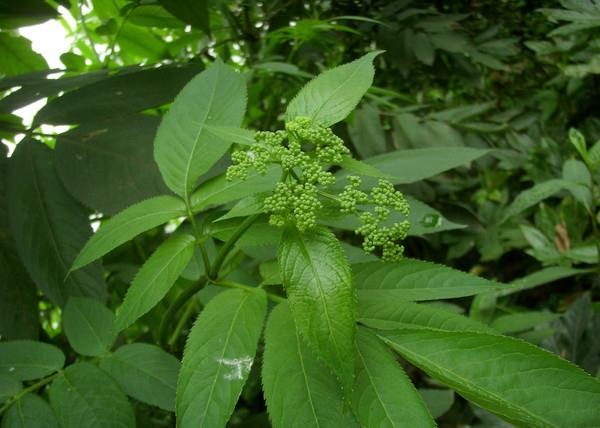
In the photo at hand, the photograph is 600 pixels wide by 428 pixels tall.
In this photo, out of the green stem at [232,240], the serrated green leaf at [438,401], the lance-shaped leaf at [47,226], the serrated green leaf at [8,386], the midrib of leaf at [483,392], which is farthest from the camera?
the serrated green leaf at [438,401]

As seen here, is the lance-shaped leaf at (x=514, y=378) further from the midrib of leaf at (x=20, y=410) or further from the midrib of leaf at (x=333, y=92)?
the midrib of leaf at (x=20, y=410)

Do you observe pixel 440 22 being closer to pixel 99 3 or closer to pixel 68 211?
pixel 99 3

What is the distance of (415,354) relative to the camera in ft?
2.05

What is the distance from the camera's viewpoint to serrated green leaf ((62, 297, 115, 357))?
0.88 meters

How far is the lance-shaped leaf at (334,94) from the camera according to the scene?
695 millimetres

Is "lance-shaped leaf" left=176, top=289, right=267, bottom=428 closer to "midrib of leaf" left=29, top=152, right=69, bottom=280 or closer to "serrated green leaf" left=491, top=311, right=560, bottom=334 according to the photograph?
"midrib of leaf" left=29, top=152, right=69, bottom=280

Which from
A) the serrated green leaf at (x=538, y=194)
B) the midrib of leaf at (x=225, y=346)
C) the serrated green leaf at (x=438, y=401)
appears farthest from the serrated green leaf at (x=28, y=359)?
the serrated green leaf at (x=538, y=194)

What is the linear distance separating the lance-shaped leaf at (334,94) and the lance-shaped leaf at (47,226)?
1.67 feet

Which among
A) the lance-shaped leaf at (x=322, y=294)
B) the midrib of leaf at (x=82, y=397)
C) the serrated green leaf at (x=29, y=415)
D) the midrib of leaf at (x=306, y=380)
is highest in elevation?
the lance-shaped leaf at (x=322, y=294)

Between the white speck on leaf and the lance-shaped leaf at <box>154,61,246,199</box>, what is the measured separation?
27 cm

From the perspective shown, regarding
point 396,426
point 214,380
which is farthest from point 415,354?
point 214,380

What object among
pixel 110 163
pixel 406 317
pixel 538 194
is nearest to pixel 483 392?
pixel 406 317

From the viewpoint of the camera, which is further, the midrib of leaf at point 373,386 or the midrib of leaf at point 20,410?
the midrib of leaf at point 20,410

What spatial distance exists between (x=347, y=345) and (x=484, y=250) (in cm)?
119
